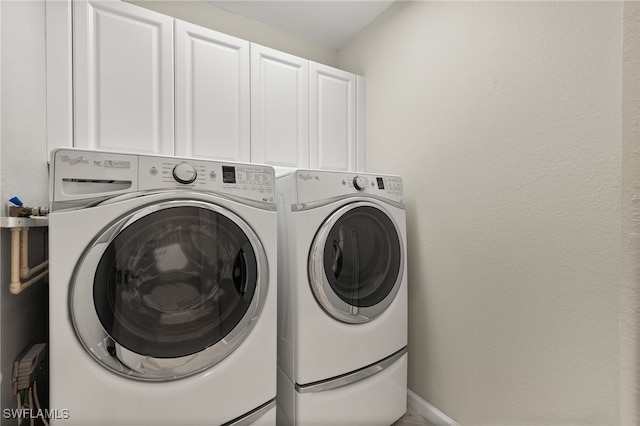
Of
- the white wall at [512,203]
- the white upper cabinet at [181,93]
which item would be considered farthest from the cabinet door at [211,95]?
the white wall at [512,203]

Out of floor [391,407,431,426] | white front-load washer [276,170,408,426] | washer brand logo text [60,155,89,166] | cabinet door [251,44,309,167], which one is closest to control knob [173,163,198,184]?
washer brand logo text [60,155,89,166]

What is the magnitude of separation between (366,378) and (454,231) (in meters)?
0.82

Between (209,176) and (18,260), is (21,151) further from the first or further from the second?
(209,176)

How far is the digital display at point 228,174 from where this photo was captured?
113cm

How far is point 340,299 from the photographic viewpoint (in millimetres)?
1328

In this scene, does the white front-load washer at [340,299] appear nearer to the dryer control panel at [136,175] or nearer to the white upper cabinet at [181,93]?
the dryer control panel at [136,175]

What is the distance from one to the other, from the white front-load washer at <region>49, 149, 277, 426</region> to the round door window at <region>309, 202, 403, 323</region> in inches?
8.9

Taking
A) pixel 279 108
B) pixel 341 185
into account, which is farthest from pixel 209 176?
pixel 279 108

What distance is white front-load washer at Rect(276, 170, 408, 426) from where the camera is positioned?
1.26 meters

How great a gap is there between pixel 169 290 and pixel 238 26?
176cm

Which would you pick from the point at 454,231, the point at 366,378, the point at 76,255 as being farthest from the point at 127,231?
the point at 454,231

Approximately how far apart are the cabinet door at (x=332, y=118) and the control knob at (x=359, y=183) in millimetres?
572

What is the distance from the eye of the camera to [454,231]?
59.6 inches

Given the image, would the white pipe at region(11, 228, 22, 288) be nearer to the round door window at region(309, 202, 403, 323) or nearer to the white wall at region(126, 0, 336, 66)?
the round door window at region(309, 202, 403, 323)
